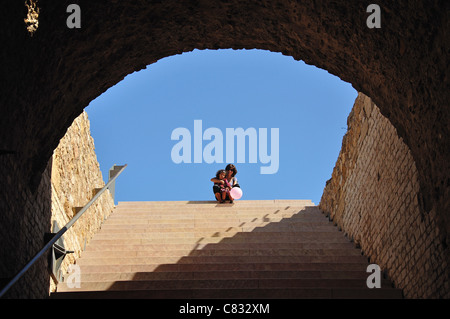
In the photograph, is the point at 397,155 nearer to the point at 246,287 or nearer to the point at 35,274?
the point at 246,287

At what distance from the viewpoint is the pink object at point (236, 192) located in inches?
396

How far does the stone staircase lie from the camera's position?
5.33 metres

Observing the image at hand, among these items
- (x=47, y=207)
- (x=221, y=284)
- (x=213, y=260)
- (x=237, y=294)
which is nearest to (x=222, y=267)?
(x=213, y=260)

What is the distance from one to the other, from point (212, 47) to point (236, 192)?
5.23 m

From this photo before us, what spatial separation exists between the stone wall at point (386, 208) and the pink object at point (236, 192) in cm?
185

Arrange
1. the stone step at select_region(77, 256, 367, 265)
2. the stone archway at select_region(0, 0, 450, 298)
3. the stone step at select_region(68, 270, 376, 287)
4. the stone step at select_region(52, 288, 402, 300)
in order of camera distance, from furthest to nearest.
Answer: the stone step at select_region(77, 256, 367, 265) < the stone step at select_region(68, 270, 376, 287) < the stone step at select_region(52, 288, 402, 300) < the stone archway at select_region(0, 0, 450, 298)

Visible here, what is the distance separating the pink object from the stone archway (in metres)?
5.13

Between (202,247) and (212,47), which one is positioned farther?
(202,247)

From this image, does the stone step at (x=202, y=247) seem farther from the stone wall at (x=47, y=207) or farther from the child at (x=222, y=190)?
the child at (x=222, y=190)

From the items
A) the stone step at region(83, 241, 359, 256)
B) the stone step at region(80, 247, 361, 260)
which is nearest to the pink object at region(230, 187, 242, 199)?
the stone step at region(83, 241, 359, 256)

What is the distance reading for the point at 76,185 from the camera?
23.6 ft

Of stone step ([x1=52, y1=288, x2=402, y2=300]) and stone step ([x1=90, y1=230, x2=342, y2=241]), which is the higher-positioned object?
stone step ([x1=90, y1=230, x2=342, y2=241])

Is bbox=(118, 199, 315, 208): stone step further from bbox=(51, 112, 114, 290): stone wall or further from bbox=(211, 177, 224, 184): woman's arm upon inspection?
bbox=(51, 112, 114, 290): stone wall

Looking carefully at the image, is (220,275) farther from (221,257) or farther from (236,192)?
(236,192)
